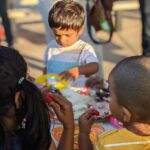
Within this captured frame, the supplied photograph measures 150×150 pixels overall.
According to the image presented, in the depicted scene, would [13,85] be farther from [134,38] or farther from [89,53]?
[134,38]

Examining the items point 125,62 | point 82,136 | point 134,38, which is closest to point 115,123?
point 82,136

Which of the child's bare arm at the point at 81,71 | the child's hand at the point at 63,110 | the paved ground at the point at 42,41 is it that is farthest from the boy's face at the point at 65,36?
the paved ground at the point at 42,41

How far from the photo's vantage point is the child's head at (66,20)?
87.2 inches

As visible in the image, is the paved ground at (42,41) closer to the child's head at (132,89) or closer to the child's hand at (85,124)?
the child's hand at (85,124)

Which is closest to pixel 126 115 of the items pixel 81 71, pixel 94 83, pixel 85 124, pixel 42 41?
pixel 85 124

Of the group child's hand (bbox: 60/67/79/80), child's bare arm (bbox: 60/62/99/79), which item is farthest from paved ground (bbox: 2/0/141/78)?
child's hand (bbox: 60/67/79/80)

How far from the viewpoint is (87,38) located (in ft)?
9.75

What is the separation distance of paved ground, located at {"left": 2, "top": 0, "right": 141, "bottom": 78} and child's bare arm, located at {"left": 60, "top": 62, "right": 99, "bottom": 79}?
62.7 inches

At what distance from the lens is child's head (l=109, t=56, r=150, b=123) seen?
128 cm

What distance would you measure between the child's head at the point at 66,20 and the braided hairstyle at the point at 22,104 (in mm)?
837

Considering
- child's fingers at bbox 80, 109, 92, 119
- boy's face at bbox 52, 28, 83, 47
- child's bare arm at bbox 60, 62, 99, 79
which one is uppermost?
boy's face at bbox 52, 28, 83, 47

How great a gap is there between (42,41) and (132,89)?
3.98 m

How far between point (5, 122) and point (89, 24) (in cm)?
158

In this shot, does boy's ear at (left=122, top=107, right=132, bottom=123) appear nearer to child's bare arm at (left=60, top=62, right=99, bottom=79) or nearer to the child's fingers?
the child's fingers
